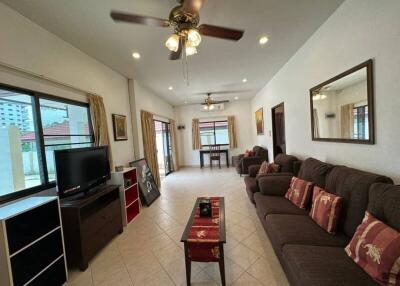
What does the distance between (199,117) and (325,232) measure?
22.5ft

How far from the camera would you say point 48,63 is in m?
2.24

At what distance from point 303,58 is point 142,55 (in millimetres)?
2628

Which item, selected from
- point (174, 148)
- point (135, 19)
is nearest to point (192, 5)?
point (135, 19)

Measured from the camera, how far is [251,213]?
10.3ft

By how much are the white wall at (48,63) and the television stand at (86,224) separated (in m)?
1.17

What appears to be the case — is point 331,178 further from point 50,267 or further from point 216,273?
point 50,267

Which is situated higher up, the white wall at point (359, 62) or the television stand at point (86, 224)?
the white wall at point (359, 62)

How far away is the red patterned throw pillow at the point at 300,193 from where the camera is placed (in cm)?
219

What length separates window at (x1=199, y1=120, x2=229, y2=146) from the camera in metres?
8.26

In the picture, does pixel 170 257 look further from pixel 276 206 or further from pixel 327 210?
pixel 327 210

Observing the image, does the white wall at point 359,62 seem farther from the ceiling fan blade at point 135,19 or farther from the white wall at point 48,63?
the white wall at point 48,63

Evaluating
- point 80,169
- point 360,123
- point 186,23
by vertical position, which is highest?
point 186,23

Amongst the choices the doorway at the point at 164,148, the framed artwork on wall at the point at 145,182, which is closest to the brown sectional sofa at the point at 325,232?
the framed artwork on wall at the point at 145,182

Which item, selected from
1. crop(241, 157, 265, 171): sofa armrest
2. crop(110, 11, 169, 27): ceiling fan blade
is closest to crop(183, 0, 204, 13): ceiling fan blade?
crop(110, 11, 169, 27): ceiling fan blade
